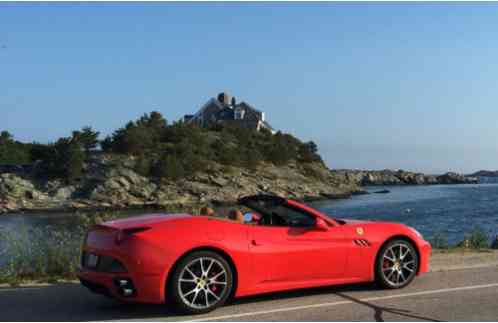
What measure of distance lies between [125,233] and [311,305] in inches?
86.8

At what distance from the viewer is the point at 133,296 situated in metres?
5.84

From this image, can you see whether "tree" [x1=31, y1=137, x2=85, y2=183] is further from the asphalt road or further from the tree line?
the asphalt road

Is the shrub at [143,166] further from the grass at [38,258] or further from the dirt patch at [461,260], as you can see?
the dirt patch at [461,260]

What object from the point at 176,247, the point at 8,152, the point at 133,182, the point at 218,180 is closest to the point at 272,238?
the point at 176,247

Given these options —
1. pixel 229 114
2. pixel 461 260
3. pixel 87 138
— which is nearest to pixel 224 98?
pixel 229 114

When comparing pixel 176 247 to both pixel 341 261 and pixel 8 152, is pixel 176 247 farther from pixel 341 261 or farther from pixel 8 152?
pixel 8 152

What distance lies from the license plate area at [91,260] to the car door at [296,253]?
168cm

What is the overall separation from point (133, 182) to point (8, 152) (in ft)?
89.1

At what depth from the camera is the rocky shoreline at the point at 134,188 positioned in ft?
190

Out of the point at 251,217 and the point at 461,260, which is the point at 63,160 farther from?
the point at 251,217

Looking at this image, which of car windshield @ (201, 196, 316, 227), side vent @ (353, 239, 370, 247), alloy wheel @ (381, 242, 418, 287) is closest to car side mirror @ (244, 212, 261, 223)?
car windshield @ (201, 196, 316, 227)

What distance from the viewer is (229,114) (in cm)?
10212

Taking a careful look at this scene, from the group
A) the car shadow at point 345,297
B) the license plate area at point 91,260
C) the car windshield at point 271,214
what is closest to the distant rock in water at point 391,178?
the car shadow at point 345,297

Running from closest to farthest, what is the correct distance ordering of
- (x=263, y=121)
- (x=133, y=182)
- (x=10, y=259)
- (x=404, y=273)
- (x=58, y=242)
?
(x=404, y=273) < (x=10, y=259) < (x=58, y=242) < (x=133, y=182) < (x=263, y=121)
